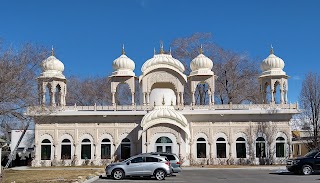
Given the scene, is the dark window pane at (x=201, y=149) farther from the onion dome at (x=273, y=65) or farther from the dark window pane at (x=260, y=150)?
the onion dome at (x=273, y=65)

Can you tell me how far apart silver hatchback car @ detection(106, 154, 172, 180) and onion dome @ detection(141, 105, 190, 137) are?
1371 cm

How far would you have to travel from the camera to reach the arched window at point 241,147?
43.6 m

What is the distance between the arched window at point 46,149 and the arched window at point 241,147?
18274mm

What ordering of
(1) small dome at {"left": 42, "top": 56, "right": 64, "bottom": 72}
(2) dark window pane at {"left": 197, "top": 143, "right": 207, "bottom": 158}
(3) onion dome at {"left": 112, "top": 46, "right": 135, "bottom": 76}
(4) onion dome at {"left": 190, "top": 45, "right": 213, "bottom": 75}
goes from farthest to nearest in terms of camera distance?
(3) onion dome at {"left": 112, "top": 46, "right": 135, "bottom": 76}, (4) onion dome at {"left": 190, "top": 45, "right": 213, "bottom": 75}, (1) small dome at {"left": 42, "top": 56, "right": 64, "bottom": 72}, (2) dark window pane at {"left": 197, "top": 143, "right": 207, "bottom": 158}

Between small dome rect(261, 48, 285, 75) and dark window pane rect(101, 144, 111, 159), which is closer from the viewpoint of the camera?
dark window pane rect(101, 144, 111, 159)

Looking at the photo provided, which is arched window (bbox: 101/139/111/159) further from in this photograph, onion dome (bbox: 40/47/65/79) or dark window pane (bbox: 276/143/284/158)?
dark window pane (bbox: 276/143/284/158)

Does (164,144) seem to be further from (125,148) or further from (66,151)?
(66,151)

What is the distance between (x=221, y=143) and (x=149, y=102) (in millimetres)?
8736

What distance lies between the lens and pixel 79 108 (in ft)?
145

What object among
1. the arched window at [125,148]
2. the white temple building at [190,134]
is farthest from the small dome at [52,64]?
the arched window at [125,148]

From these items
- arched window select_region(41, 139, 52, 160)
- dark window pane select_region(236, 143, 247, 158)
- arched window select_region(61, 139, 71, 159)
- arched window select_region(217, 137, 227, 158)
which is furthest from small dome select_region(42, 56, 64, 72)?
dark window pane select_region(236, 143, 247, 158)

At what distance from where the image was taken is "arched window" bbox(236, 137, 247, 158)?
43.6m

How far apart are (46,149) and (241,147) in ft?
62.2

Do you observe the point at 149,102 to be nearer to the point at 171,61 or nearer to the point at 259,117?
the point at 171,61
